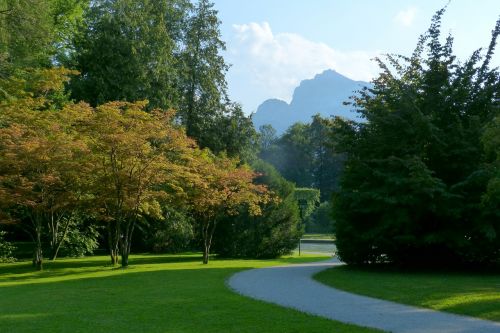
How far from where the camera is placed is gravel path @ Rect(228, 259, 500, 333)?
921 cm

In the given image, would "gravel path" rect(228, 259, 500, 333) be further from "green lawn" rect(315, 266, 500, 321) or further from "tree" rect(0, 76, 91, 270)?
"tree" rect(0, 76, 91, 270)

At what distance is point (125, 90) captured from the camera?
Result: 3591cm

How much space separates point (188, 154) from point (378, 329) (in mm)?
17369

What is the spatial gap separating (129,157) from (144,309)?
1238 cm

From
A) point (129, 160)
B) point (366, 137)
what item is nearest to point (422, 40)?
point (366, 137)

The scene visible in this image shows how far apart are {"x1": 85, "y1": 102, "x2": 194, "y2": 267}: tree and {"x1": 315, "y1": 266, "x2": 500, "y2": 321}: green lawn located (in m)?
8.42

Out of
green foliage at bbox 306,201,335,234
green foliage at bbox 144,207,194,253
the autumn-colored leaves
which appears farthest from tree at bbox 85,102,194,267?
green foliage at bbox 306,201,335,234

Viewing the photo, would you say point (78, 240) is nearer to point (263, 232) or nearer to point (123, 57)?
point (263, 232)

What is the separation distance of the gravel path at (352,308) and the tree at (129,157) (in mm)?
7660

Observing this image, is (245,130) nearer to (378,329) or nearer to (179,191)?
(179,191)

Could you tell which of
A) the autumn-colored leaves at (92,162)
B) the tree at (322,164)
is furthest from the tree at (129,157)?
the tree at (322,164)

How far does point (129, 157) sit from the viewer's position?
899 inches

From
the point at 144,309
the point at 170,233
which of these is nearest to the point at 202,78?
the point at 170,233

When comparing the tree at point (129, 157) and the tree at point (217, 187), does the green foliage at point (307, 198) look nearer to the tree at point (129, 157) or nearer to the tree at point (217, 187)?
the tree at point (217, 187)
